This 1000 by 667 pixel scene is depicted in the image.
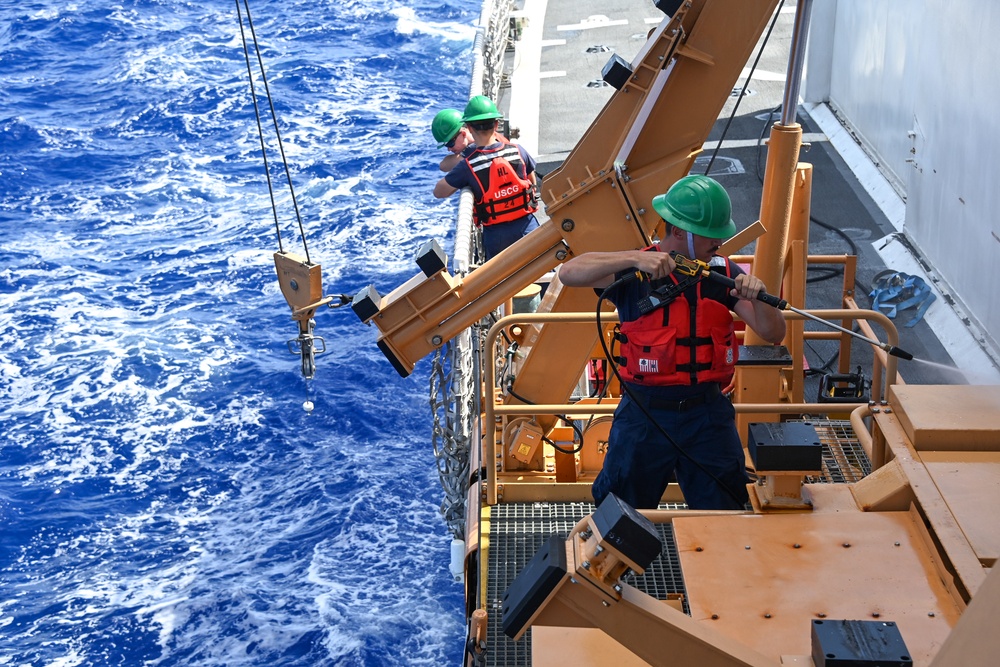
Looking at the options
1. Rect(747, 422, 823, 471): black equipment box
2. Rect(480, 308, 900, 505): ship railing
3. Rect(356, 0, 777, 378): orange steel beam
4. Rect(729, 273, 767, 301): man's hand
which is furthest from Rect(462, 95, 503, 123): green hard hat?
Rect(747, 422, 823, 471): black equipment box

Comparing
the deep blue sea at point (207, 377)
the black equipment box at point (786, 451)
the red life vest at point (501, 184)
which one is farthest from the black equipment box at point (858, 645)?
the deep blue sea at point (207, 377)

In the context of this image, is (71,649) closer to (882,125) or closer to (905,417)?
(905,417)

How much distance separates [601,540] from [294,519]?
27.9 ft

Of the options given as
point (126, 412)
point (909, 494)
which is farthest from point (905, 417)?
point (126, 412)

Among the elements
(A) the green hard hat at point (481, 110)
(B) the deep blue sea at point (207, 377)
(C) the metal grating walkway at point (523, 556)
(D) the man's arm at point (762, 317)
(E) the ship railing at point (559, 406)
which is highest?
(A) the green hard hat at point (481, 110)

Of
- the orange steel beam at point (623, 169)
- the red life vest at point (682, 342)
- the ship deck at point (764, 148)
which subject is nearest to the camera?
the red life vest at point (682, 342)

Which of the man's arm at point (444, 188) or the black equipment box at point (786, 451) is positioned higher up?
the black equipment box at point (786, 451)

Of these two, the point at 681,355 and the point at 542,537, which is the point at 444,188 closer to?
the point at 542,537

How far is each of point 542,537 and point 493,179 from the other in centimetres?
326

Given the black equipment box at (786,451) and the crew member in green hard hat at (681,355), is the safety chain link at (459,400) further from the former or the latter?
the black equipment box at (786,451)

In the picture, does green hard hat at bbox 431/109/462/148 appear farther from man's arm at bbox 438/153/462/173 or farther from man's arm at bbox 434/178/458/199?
man's arm at bbox 434/178/458/199

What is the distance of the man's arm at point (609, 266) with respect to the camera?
175 inches

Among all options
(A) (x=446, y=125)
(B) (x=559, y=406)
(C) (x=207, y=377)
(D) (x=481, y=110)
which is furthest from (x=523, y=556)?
(C) (x=207, y=377)

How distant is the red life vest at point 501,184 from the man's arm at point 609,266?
320 centimetres
